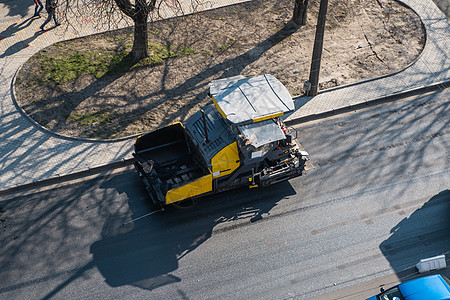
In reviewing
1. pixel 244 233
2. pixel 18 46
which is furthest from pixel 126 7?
pixel 244 233

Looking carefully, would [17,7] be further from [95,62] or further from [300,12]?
[300,12]

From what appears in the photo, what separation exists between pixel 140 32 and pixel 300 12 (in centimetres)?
753

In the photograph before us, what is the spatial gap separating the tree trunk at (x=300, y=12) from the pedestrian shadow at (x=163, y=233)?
974 centimetres

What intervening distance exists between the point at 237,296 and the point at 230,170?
12.2 ft

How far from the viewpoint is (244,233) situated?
14086mm

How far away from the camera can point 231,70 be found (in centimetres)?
1984

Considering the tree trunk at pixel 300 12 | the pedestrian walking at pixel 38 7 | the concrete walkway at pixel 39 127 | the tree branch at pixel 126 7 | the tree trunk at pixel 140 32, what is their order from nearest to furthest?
the concrete walkway at pixel 39 127 < the tree branch at pixel 126 7 < the tree trunk at pixel 140 32 < the tree trunk at pixel 300 12 < the pedestrian walking at pixel 38 7

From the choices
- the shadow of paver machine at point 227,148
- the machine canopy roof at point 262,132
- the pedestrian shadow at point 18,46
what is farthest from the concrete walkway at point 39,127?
the machine canopy roof at point 262,132

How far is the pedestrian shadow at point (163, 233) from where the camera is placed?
43.0 feet

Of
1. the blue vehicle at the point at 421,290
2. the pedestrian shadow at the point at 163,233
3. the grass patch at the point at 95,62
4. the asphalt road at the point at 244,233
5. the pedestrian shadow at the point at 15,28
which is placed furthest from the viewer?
the pedestrian shadow at the point at 15,28

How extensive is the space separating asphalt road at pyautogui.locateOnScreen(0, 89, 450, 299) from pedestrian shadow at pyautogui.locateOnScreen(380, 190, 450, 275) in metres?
0.03

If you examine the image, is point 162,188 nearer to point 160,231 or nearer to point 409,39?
point 160,231

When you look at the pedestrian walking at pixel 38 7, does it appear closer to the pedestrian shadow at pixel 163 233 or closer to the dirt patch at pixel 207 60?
the dirt patch at pixel 207 60

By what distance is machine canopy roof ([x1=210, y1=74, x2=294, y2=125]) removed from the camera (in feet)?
46.1
